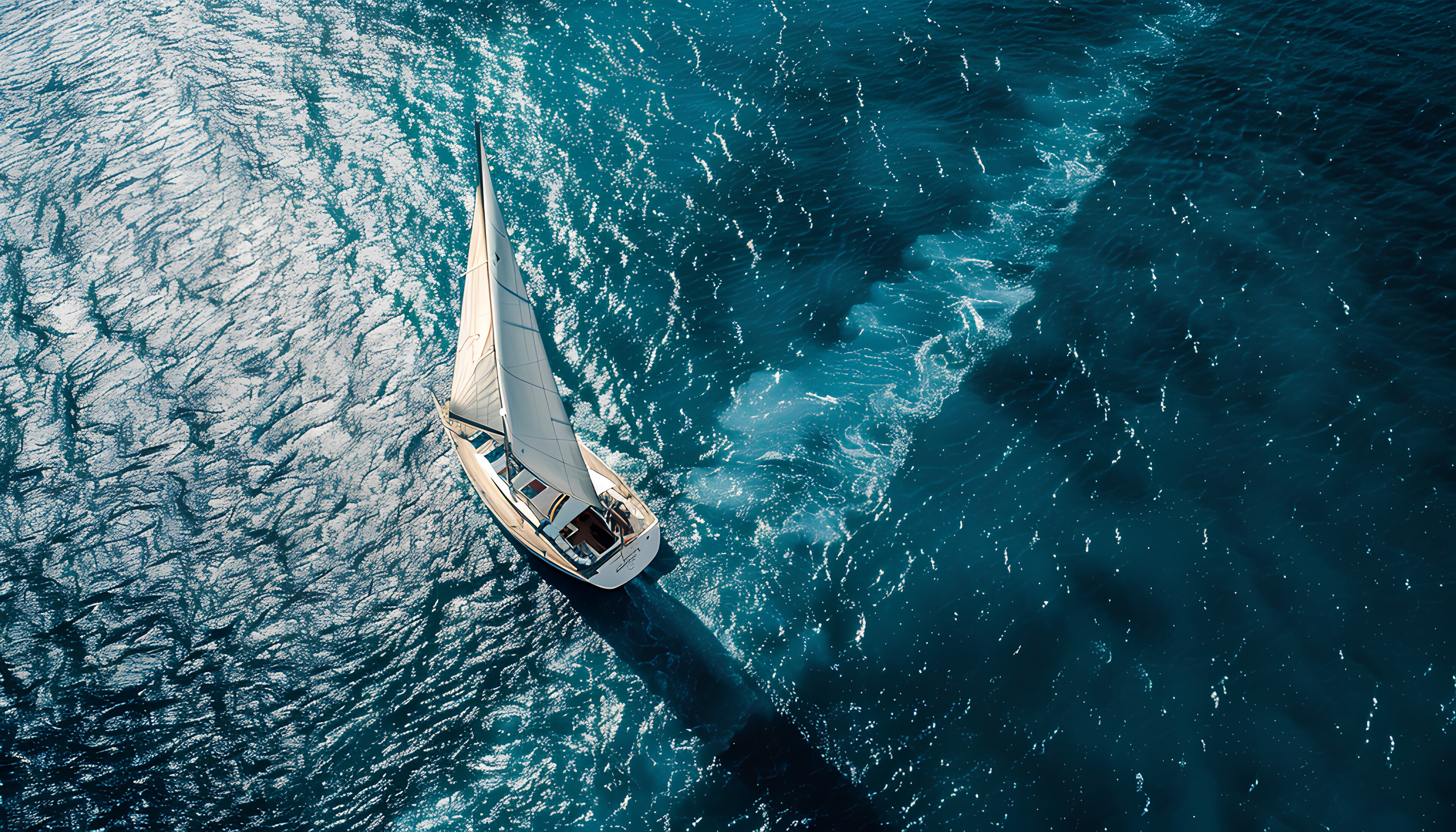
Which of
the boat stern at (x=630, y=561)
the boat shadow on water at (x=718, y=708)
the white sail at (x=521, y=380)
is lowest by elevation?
the boat shadow on water at (x=718, y=708)

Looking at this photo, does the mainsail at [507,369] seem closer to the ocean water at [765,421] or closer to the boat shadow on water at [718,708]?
the boat shadow on water at [718,708]

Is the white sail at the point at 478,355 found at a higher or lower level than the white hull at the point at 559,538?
higher

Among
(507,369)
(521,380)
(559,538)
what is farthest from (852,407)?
(507,369)

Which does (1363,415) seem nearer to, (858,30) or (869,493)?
(869,493)

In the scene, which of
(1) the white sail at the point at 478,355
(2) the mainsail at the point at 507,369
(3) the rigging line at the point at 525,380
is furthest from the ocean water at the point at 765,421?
(3) the rigging line at the point at 525,380

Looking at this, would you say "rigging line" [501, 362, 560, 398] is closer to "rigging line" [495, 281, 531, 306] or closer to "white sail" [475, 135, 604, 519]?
"white sail" [475, 135, 604, 519]

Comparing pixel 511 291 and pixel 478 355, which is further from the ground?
pixel 511 291

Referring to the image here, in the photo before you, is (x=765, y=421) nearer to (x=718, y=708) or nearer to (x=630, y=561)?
(x=630, y=561)
